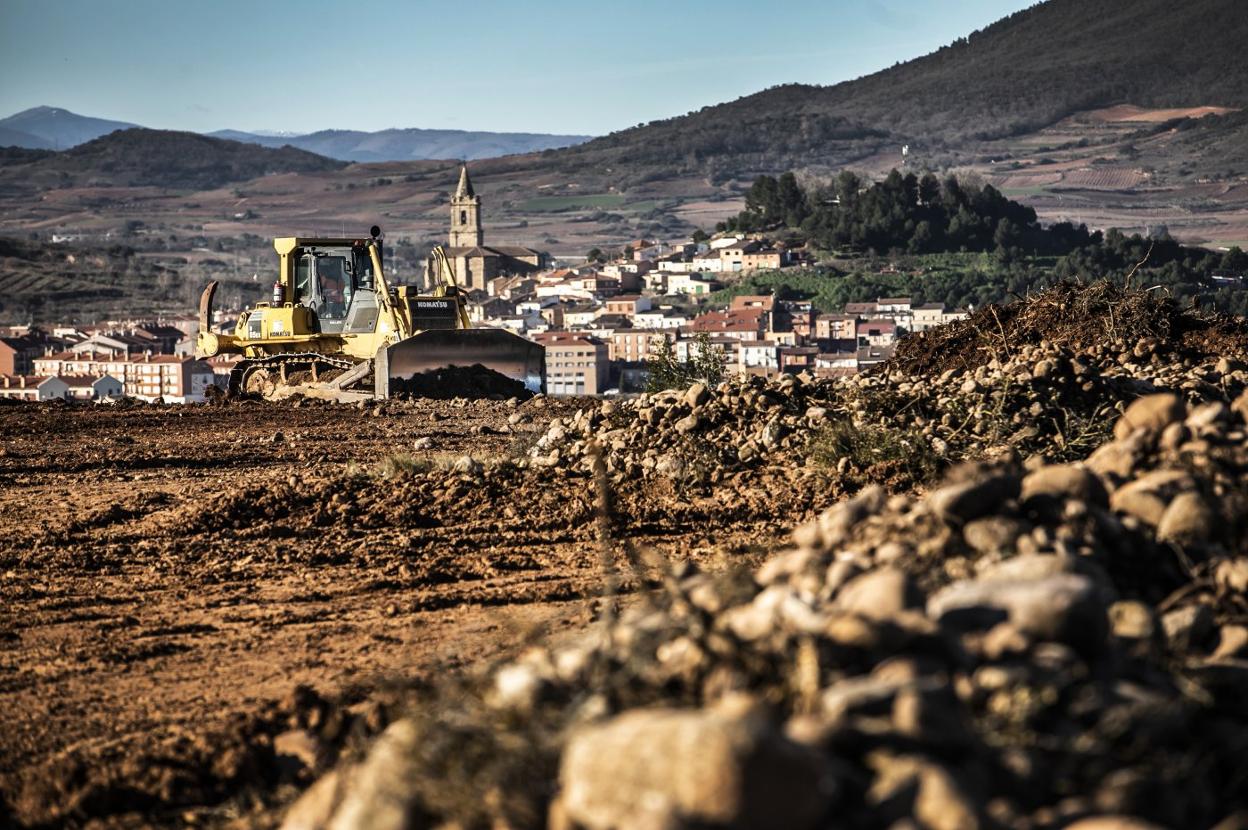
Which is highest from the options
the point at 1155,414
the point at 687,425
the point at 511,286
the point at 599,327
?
the point at 1155,414

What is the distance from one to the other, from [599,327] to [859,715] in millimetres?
103881

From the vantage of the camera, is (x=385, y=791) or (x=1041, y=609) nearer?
(x=385, y=791)

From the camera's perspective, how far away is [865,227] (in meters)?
119

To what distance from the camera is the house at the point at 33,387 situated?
4406cm

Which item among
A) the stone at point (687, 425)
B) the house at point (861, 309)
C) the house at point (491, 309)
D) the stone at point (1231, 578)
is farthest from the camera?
the house at point (491, 309)

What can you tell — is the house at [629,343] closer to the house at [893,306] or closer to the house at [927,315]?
the house at [893,306]

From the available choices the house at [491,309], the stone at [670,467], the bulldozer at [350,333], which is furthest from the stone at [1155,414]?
the house at [491,309]

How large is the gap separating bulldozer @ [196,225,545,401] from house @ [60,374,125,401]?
1318 inches

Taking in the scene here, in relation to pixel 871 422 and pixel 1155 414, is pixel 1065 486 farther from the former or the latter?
pixel 871 422

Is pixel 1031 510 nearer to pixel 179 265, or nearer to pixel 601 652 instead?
pixel 601 652

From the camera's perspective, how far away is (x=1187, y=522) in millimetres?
5039

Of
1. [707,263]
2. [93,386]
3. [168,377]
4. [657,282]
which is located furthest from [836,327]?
[93,386]

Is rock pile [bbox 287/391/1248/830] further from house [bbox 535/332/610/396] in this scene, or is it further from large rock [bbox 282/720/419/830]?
house [bbox 535/332/610/396]

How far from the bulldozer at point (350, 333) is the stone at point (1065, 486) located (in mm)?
14048
